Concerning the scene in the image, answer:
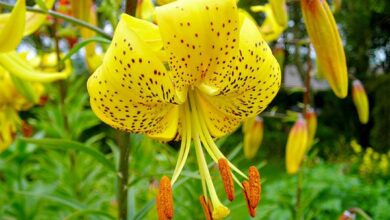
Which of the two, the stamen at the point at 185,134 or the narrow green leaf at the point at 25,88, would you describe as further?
the narrow green leaf at the point at 25,88

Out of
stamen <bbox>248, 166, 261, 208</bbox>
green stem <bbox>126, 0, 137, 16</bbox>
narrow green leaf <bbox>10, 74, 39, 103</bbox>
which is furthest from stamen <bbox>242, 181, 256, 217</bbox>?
narrow green leaf <bbox>10, 74, 39, 103</bbox>

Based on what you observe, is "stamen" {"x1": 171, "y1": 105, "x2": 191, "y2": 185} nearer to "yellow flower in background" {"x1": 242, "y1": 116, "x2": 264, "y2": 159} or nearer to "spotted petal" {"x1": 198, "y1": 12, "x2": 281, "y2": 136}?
"spotted petal" {"x1": 198, "y1": 12, "x2": 281, "y2": 136}

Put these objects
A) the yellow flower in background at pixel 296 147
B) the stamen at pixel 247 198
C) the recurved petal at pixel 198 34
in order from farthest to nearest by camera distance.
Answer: the yellow flower in background at pixel 296 147
the stamen at pixel 247 198
the recurved petal at pixel 198 34

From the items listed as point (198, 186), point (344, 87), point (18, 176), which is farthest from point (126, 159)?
point (18, 176)

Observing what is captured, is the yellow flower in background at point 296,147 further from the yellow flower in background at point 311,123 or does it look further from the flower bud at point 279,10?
the flower bud at point 279,10

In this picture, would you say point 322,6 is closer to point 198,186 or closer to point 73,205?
point 73,205

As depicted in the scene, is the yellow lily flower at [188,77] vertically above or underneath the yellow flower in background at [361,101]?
above

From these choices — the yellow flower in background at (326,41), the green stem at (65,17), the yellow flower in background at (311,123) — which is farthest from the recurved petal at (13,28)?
the yellow flower in background at (311,123)
